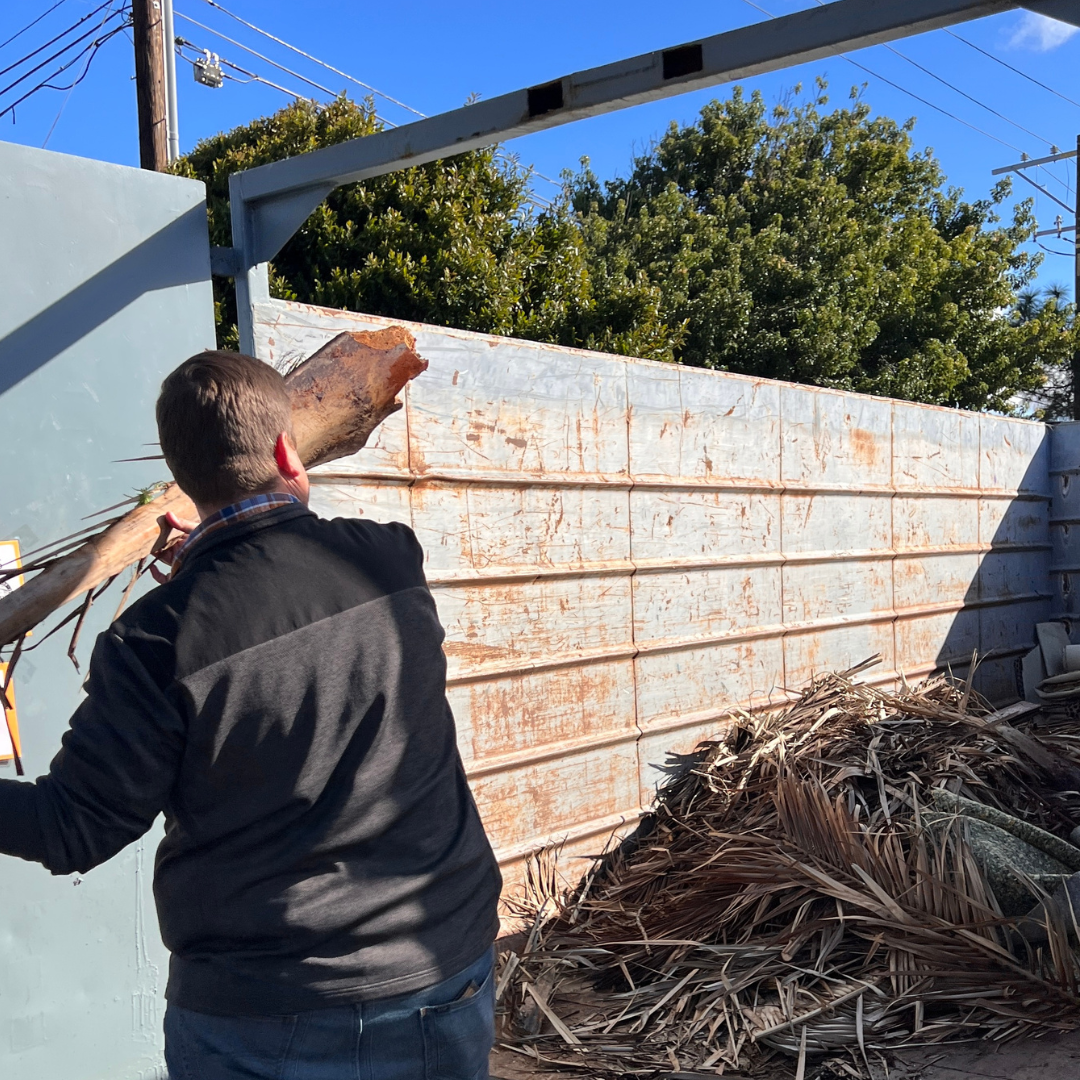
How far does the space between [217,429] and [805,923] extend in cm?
291

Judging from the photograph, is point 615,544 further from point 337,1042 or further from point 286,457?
point 337,1042

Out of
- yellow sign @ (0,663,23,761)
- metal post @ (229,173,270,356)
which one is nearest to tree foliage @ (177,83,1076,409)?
metal post @ (229,173,270,356)

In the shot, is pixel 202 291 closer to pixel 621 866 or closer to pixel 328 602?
pixel 328 602

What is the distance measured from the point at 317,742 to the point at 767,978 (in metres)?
2.59

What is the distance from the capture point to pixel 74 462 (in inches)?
109

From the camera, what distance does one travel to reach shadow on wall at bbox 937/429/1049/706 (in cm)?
718

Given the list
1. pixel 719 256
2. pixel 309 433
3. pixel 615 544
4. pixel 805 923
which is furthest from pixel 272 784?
pixel 719 256

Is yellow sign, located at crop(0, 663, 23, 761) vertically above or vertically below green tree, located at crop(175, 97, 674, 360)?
below

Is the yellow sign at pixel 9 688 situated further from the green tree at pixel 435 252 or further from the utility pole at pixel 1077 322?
the utility pole at pixel 1077 322

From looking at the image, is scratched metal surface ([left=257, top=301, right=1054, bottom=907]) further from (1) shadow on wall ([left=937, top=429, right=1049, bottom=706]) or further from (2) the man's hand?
(2) the man's hand

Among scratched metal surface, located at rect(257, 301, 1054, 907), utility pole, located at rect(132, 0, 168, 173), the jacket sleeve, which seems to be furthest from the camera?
utility pole, located at rect(132, 0, 168, 173)

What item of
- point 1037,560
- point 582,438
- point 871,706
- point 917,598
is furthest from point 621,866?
point 1037,560

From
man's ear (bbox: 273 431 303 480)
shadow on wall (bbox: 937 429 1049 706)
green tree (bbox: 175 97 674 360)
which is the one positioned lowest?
shadow on wall (bbox: 937 429 1049 706)

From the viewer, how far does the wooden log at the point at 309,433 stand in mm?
2154
